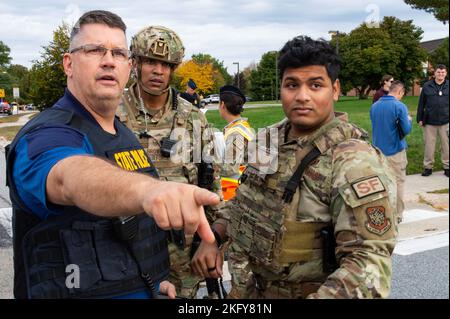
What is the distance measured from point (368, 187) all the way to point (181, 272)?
165cm

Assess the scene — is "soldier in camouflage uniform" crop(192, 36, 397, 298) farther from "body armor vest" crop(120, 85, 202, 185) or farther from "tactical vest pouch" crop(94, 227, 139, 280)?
"body armor vest" crop(120, 85, 202, 185)

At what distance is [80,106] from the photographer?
176 cm

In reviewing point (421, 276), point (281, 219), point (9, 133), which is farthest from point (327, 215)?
point (9, 133)

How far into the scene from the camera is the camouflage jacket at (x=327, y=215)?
155 cm

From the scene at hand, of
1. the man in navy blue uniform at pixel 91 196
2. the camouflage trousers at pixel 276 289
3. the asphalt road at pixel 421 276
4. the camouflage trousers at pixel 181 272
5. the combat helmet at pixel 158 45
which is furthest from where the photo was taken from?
the asphalt road at pixel 421 276

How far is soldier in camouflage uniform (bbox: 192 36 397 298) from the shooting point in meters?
1.58

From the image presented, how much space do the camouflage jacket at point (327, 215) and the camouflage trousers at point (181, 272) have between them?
82 cm

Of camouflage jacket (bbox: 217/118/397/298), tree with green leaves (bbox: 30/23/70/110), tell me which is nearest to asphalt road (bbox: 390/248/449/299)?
camouflage jacket (bbox: 217/118/397/298)

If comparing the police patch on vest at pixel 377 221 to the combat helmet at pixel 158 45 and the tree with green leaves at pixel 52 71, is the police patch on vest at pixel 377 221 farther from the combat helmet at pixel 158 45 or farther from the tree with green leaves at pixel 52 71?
the tree with green leaves at pixel 52 71

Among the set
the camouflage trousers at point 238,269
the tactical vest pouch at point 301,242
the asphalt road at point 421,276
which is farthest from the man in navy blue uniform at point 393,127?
the tactical vest pouch at point 301,242

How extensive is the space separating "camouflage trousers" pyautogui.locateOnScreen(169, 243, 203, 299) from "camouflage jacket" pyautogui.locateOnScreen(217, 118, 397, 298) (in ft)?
2.71

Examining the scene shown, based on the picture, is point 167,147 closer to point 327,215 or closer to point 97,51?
point 97,51
